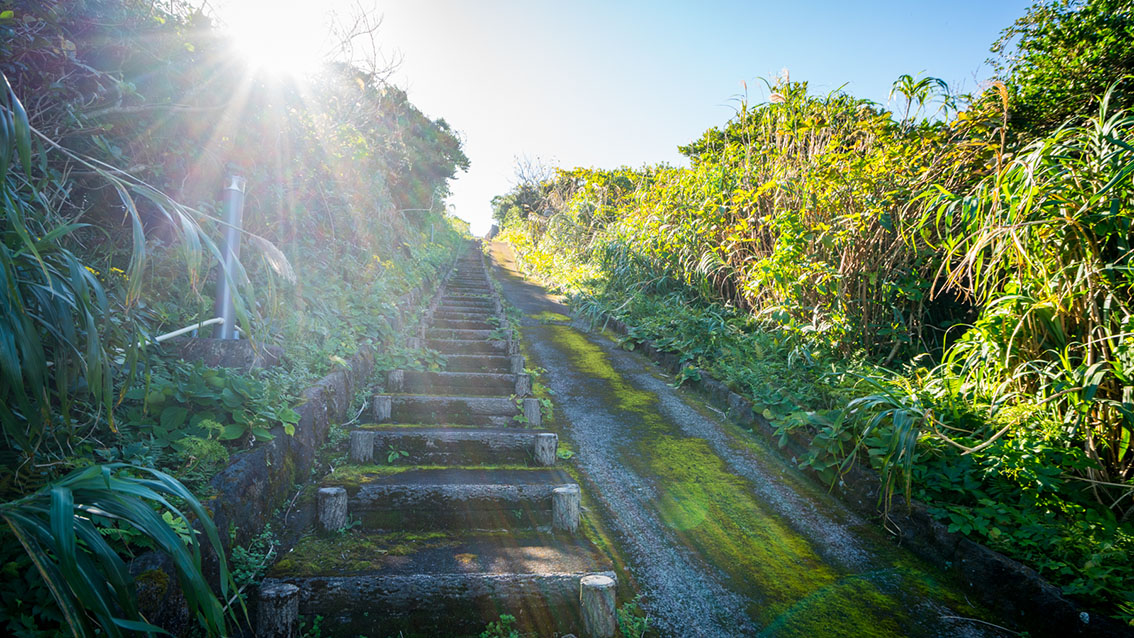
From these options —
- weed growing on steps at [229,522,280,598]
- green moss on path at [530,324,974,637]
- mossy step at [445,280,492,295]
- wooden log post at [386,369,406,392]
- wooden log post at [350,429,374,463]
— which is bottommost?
green moss on path at [530,324,974,637]

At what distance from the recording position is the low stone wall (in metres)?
2.13

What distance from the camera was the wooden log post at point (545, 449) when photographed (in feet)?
11.1

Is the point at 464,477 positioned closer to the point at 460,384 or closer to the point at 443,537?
the point at 443,537

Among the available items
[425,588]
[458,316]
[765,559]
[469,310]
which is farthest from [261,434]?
[469,310]

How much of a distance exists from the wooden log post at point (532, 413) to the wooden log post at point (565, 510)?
3.86 ft

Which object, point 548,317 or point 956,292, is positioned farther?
point 548,317

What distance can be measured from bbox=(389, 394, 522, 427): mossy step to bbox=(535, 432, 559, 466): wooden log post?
1.72 ft

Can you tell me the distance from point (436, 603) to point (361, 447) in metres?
1.29

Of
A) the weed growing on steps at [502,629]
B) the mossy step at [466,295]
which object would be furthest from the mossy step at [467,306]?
the weed growing on steps at [502,629]

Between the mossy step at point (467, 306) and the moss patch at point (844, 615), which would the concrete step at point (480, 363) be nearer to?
the mossy step at point (467, 306)

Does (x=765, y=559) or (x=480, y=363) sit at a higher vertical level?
(x=480, y=363)


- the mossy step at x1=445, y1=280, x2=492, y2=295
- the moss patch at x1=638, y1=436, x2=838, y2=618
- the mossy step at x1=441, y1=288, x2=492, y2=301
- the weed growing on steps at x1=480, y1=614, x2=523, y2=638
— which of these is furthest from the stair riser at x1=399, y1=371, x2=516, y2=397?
the mossy step at x1=445, y1=280, x2=492, y2=295

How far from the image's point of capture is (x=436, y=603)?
2111mm

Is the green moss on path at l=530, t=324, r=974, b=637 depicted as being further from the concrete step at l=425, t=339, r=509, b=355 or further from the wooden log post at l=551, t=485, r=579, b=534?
the concrete step at l=425, t=339, r=509, b=355
